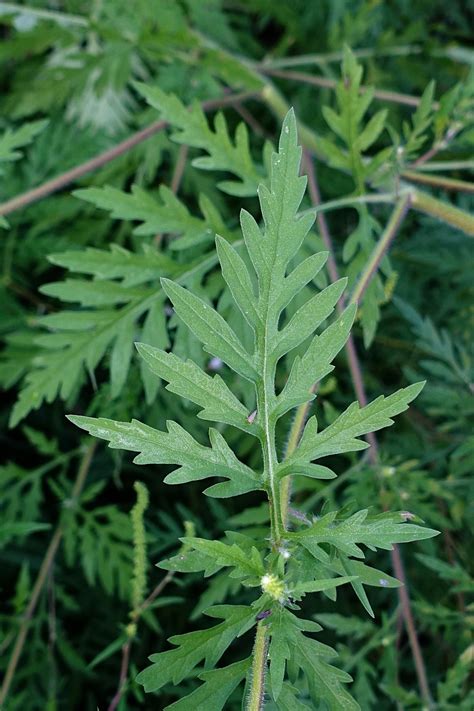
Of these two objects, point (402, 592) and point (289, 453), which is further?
point (402, 592)

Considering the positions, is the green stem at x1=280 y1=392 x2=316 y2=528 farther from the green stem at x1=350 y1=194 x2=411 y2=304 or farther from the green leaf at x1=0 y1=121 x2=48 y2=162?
the green leaf at x1=0 y1=121 x2=48 y2=162

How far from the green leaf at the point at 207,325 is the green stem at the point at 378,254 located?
1.45 feet

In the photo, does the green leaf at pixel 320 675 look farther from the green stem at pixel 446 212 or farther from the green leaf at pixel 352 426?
the green stem at pixel 446 212

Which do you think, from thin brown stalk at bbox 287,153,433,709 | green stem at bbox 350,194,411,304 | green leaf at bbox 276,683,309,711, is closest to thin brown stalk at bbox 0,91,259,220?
thin brown stalk at bbox 287,153,433,709

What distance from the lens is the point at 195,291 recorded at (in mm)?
1614

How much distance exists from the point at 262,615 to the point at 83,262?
0.87 m

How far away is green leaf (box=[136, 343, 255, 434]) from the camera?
95 centimetres

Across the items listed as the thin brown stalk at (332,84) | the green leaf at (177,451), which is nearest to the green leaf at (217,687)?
the green leaf at (177,451)

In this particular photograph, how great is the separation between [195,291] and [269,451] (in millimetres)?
679

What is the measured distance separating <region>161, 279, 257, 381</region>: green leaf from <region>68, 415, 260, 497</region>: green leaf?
4.3 inches

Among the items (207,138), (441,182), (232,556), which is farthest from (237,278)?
(441,182)

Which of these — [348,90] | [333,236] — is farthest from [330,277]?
[333,236]

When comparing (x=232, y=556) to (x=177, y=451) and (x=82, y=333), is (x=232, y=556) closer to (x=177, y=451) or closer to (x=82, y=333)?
(x=177, y=451)

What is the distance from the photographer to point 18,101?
2402 millimetres
